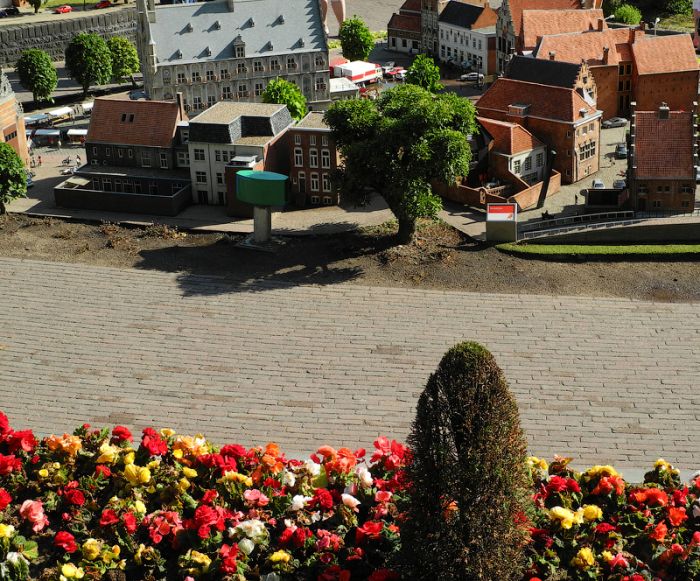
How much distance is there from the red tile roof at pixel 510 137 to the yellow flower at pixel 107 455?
53.6 metres

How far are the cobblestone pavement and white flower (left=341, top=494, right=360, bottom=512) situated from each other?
14025 millimetres

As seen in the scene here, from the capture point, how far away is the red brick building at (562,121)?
98188 millimetres

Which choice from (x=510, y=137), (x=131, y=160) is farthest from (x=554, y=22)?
(x=131, y=160)

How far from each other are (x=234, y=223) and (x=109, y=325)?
19.0 meters

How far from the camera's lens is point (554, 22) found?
122500 millimetres

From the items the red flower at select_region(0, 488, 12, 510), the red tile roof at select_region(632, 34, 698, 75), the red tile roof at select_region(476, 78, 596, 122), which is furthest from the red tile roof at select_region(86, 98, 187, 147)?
the red flower at select_region(0, 488, 12, 510)

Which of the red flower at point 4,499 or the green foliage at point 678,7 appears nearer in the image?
the red flower at point 4,499

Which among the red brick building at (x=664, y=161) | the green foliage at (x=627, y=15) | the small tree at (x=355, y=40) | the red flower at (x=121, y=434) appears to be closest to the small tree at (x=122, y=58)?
the small tree at (x=355, y=40)

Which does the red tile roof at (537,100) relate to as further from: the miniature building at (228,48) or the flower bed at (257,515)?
the flower bed at (257,515)

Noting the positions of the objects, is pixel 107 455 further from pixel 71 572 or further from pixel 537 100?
pixel 537 100

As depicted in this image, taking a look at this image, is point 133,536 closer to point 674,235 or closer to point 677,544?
point 677,544

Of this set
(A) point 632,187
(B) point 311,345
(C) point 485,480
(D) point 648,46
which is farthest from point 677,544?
(D) point 648,46

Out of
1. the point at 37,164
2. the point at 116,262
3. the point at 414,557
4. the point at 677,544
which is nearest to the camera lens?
the point at 414,557

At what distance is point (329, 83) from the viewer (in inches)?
4865
